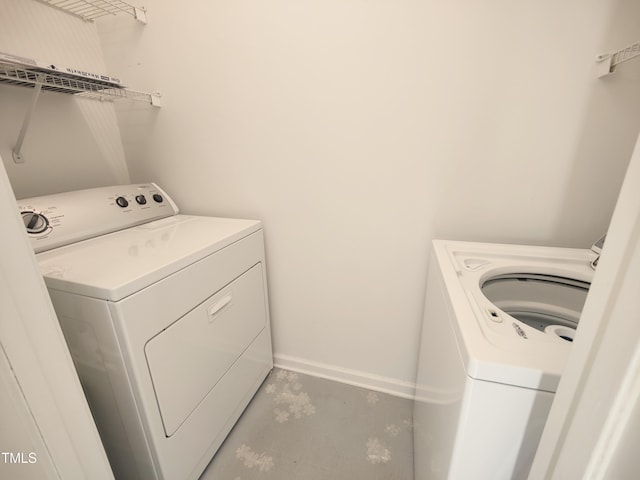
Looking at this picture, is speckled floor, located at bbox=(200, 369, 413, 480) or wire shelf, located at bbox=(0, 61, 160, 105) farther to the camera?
speckled floor, located at bbox=(200, 369, 413, 480)

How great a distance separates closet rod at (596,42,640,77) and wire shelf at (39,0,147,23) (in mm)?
1966

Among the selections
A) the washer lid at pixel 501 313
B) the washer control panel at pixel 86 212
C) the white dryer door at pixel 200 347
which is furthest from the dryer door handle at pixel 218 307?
the washer lid at pixel 501 313

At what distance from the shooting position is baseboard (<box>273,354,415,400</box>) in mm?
1597

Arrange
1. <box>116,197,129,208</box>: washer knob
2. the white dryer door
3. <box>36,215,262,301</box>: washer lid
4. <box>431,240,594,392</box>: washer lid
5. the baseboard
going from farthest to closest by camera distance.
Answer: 1. the baseboard
2. <box>116,197,129,208</box>: washer knob
3. the white dryer door
4. <box>36,215,262,301</box>: washer lid
5. <box>431,240,594,392</box>: washer lid

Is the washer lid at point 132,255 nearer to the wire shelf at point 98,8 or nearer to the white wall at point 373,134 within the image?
the white wall at point 373,134

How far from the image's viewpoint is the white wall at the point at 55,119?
1.21 meters

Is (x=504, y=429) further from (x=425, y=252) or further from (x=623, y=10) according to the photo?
(x=623, y=10)

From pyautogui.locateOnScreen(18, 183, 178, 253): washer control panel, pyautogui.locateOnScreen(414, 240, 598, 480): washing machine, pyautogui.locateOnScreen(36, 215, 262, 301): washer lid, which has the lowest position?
pyautogui.locateOnScreen(414, 240, 598, 480): washing machine

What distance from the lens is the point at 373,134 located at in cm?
127

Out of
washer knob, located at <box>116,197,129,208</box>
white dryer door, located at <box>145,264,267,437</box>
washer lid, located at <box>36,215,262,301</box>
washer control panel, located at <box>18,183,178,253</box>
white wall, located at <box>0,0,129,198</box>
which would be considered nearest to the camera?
washer lid, located at <box>36,215,262,301</box>

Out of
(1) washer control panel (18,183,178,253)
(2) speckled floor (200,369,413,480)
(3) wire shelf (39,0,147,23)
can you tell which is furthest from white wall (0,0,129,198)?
(2) speckled floor (200,369,413,480)

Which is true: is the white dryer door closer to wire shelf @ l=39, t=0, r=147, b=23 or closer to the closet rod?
wire shelf @ l=39, t=0, r=147, b=23

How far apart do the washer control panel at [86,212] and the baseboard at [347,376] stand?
116cm

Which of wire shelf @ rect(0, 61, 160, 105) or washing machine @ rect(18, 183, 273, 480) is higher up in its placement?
wire shelf @ rect(0, 61, 160, 105)
